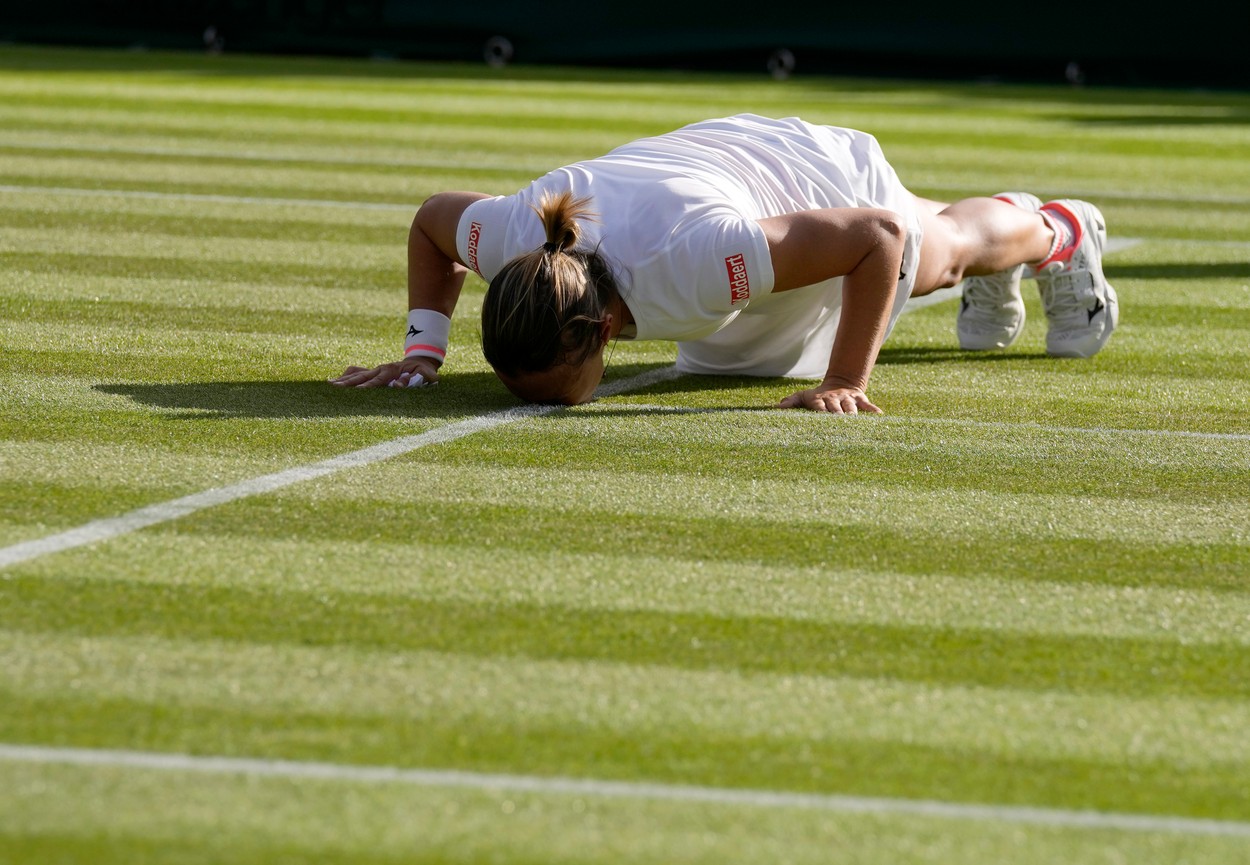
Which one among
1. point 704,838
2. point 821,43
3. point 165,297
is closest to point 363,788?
point 704,838

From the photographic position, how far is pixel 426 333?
515cm

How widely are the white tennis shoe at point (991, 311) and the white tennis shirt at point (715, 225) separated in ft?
2.55

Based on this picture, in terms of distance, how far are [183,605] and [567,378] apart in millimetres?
1689

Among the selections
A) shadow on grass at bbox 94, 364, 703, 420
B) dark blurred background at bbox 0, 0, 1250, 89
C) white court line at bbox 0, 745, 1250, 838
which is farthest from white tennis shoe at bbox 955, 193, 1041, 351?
dark blurred background at bbox 0, 0, 1250, 89

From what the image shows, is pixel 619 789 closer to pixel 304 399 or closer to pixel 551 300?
pixel 551 300

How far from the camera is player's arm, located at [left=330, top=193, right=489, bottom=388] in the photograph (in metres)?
5.08

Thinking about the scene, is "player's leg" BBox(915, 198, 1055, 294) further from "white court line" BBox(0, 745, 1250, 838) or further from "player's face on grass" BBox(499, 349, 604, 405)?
"white court line" BBox(0, 745, 1250, 838)

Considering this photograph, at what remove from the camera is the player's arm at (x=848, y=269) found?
458cm

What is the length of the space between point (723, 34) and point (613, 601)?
64.3 feet

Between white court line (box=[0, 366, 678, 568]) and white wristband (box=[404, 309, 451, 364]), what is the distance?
444 mm

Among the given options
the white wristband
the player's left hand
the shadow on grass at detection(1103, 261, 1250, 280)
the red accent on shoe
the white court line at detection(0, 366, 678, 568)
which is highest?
the red accent on shoe

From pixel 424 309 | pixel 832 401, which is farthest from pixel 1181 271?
pixel 424 309

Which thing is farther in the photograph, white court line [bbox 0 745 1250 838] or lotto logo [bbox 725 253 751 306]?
lotto logo [bbox 725 253 751 306]

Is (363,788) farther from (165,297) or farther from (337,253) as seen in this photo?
(337,253)
